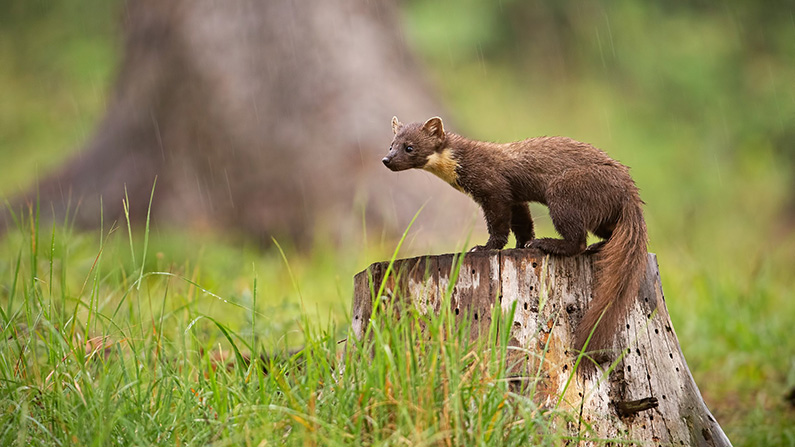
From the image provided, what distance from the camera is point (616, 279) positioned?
301 centimetres

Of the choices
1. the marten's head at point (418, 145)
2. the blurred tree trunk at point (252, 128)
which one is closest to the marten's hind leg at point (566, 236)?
the marten's head at point (418, 145)

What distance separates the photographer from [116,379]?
2902 millimetres

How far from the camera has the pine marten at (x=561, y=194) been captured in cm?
302

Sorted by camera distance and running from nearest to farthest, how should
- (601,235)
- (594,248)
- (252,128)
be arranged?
1. (594,248)
2. (601,235)
3. (252,128)

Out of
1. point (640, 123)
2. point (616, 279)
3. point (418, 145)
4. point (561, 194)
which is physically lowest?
point (616, 279)

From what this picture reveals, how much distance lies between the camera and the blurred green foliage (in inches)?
227

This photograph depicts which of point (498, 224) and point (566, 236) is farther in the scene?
point (498, 224)

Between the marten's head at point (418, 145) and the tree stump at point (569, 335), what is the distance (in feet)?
2.16

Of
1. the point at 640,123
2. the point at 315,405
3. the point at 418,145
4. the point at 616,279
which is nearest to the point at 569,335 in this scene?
the point at 616,279

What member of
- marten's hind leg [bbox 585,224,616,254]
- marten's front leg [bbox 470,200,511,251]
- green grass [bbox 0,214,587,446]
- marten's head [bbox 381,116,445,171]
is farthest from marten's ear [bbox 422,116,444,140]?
green grass [bbox 0,214,587,446]

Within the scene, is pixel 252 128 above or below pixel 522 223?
above

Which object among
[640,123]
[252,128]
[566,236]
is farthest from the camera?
[640,123]

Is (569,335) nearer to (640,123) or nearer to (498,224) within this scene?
(498,224)

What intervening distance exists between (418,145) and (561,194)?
79cm
